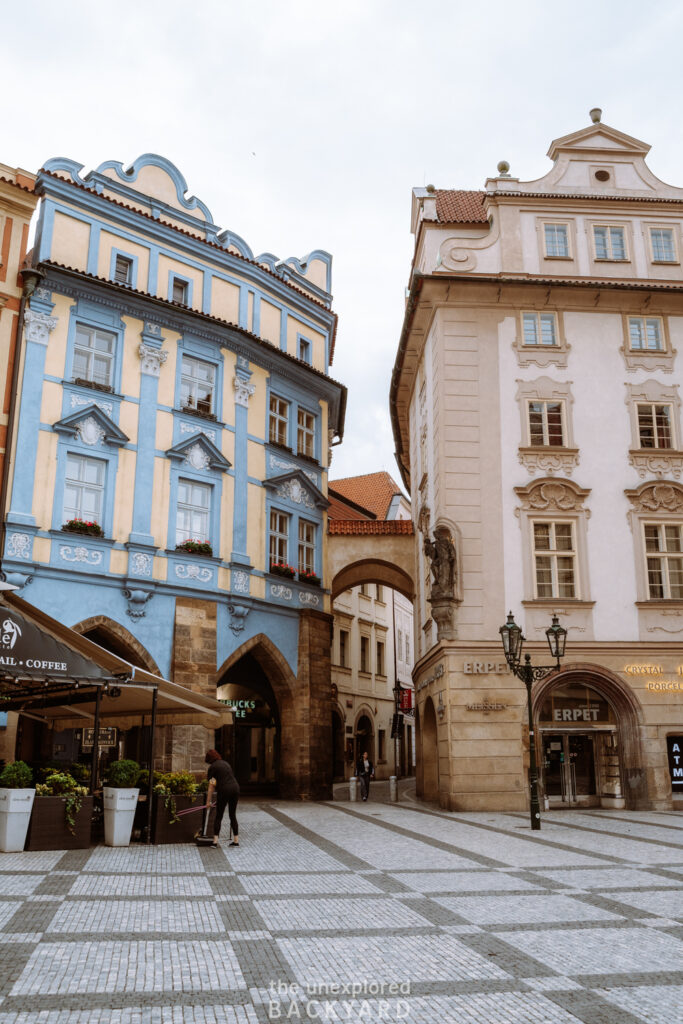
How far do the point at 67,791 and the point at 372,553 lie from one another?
65.6 ft

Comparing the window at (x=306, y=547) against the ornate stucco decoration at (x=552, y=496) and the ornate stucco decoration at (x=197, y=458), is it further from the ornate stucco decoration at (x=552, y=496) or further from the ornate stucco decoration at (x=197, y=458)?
the ornate stucco decoration at (x=552, y=496)

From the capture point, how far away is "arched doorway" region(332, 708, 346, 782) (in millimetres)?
43094

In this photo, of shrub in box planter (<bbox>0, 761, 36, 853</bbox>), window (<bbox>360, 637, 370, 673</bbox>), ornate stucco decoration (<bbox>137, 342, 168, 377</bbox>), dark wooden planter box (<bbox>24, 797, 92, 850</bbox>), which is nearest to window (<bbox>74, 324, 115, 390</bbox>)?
ornate stucco decoration (<bbox>137, 342, 168, 377</bbox>)

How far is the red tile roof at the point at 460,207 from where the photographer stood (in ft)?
97.2

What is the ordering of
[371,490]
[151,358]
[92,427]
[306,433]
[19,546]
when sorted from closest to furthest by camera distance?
[19,546]
[92,427]
[151,358]
[306,433]
[371,490]

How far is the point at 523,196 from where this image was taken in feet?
90.3

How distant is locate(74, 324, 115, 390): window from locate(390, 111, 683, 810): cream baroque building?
354 inches

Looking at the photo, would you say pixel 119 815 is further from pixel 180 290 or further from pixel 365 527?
pixel 365 527

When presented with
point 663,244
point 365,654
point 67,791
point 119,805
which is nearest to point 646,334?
point 663,244

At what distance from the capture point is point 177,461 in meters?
25.5

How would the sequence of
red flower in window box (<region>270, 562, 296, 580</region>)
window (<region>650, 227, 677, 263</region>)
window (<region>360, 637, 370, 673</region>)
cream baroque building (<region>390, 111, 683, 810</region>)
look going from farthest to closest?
window (<region>360, 637, 370, 673</region>)
red flower in window box (<region>270, 562, 296, 580</region>)
window (<region>650, 227, 677, 263</region>)
cream baroque building (<region>390, 111, 683, 810</region>)

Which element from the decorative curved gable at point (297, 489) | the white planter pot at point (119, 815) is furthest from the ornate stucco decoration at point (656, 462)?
the white planter pot at point (119, 815)

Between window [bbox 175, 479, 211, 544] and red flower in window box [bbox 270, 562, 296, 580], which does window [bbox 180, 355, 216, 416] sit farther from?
red flower in window box [bbox 270, 562, 296, 580]

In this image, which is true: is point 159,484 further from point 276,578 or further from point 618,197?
point 618,197
